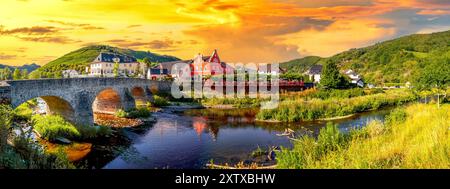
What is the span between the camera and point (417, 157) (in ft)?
26.9

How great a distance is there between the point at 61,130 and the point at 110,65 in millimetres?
61818

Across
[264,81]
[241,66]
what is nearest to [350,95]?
[264,81]

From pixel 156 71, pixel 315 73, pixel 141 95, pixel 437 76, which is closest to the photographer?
pixel 437 76

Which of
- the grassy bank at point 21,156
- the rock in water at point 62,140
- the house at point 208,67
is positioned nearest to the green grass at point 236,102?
→ the rock in water at point 62,140

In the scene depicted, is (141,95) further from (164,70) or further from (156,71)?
(164,70)

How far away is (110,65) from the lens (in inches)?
3059

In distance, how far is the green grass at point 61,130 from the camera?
18.1 m

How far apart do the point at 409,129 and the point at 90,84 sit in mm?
20320

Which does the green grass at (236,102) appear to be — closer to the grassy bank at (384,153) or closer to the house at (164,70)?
the grassy bank at (384,153)

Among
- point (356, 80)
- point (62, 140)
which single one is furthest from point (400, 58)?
point (62, 140)

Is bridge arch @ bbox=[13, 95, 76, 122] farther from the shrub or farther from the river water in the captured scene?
the shrub

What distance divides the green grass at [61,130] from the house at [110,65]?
52419 millimetres

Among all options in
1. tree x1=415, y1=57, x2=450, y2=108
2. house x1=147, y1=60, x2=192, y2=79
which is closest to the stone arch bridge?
tree x1=415, y1=57, x2=450, y2=108
